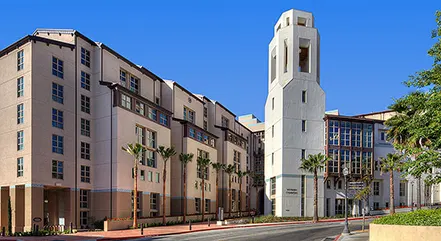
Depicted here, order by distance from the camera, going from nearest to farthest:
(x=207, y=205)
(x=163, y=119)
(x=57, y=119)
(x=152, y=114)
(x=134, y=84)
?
1. (x=57, y=119)
2. (x=152, y=114)
3. (x=134, y=84)
4. (x=163, y=119)
5. (x=207, y=205)

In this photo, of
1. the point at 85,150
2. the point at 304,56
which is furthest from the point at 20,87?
the point at 304,56

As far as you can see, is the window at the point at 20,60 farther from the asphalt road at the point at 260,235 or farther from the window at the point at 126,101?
the asphalt road at the point at 260,235

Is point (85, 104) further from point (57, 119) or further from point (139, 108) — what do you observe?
point (139, 108)

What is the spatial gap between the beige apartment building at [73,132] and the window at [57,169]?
0.38 ft

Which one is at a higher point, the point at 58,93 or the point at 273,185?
the point at 58,93

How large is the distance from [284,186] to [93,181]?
26.9 m

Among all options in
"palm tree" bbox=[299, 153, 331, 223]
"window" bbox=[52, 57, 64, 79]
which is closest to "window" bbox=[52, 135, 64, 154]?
"window" bbox=[52, 57, 64, 79]

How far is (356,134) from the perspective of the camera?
68.4 meters

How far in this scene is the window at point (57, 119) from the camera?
157 feet

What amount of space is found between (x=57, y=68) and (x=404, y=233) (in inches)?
1546

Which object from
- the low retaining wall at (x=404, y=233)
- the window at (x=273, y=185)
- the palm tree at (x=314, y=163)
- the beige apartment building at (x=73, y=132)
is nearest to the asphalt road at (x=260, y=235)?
the low retaining wall at (x=404, y=233)

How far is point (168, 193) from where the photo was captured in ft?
207

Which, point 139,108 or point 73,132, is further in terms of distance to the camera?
point 139,108

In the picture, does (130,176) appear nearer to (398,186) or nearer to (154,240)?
(154,240)
